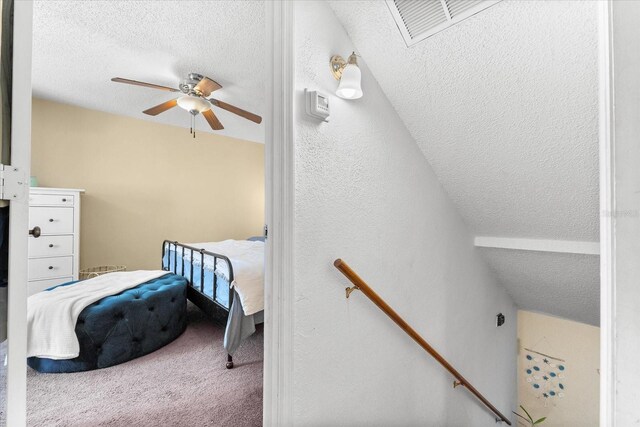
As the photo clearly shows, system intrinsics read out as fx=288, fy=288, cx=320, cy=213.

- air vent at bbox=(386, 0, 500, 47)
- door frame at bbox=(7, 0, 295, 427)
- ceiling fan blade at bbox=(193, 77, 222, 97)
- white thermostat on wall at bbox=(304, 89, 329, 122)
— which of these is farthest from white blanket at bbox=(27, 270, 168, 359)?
air vent at bbox=(386, 0, 500, 47)

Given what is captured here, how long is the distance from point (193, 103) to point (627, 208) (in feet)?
9.80

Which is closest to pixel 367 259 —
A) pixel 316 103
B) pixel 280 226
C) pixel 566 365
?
pixel 280 226

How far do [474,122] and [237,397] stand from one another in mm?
2179

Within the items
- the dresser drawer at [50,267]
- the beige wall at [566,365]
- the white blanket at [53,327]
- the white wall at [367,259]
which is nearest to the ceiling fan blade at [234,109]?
the white wall at [367,259]

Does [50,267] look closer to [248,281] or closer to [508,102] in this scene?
[248,281]

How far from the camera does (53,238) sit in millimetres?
3172

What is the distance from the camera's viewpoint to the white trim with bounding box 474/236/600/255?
181 cm

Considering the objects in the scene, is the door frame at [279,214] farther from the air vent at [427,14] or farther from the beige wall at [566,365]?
the beige wall at [566,365]

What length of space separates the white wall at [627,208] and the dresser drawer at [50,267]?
4407 mm

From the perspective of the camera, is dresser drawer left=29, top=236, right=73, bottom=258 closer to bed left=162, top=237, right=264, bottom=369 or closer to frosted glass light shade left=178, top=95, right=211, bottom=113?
bed left=162, top=237, right=264, bottom=369

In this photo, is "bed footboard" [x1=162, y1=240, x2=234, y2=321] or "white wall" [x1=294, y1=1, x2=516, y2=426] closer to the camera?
"white wall" [x1=294, y1=1, x2=516, y2=426]

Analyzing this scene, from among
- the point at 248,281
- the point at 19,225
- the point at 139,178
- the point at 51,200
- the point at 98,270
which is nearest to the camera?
the point at 19,225

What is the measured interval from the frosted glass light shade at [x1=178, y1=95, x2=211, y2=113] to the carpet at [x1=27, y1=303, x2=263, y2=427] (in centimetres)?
219

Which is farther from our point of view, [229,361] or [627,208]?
[229,361]
